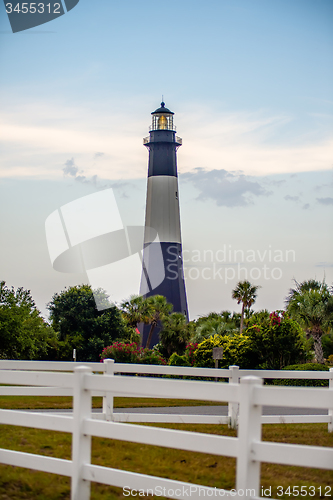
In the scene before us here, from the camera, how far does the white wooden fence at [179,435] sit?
453 centimetres

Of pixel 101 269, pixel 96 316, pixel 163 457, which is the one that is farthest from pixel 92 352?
pixel 163 457

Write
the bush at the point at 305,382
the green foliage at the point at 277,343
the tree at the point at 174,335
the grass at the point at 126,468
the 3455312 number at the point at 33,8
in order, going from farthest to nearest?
the tree at the point at 174,335 < the green foliage at the point at 277,343 < the bush at the point at 305,382 < the 3455312 number at the point at 33,8 < the grass at the point at 126,468

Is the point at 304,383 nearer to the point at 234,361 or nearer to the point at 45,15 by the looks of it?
the point at 234,361

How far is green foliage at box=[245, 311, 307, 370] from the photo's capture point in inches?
1216

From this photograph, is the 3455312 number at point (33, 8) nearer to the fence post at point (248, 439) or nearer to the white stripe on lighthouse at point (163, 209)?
the fence post at point (248, 439)

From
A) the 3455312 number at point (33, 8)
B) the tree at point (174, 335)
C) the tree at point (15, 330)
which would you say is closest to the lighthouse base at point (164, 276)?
the tree at point (174, 335)

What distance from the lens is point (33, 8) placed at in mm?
13531

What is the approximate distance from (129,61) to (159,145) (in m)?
18.4

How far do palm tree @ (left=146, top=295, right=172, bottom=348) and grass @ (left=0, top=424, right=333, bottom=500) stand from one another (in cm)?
4384

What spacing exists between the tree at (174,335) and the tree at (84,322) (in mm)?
5188

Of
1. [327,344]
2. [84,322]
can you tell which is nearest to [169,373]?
[84,322]

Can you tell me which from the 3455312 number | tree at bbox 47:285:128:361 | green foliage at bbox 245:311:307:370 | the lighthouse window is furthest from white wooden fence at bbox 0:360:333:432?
the lighthouse window

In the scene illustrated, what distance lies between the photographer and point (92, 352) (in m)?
55.2

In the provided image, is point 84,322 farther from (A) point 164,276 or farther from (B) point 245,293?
(B) point 245,293
